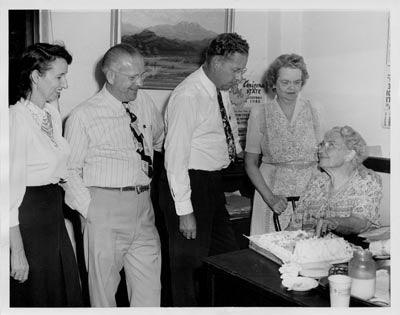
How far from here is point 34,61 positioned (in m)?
1.61

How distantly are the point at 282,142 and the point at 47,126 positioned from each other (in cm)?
105

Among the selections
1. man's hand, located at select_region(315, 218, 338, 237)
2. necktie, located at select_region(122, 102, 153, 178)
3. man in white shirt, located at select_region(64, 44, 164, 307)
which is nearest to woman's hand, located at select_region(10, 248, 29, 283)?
man in white shirt, located at select_region(64, 44, 164, 307)

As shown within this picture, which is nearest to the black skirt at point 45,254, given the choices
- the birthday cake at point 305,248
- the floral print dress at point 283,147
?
the birthday cake at point 305,248

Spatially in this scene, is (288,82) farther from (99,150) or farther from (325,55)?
(99,150)

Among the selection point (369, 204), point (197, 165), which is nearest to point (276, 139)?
point (197, 165)

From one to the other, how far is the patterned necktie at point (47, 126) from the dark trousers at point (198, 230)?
556 mm

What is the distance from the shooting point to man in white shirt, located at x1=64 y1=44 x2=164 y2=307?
1810 mm

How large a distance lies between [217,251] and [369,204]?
71 cm

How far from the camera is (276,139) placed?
7.20 feet

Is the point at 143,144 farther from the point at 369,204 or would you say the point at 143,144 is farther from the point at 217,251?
the point at 369,204

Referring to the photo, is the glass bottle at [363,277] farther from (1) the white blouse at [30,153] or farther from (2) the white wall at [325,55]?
(1) the white blouse at [30,153]

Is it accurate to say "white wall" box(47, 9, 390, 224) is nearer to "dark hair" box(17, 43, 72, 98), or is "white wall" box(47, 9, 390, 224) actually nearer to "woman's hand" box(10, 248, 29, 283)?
"dark hair" box(17, 43, 72, 98)

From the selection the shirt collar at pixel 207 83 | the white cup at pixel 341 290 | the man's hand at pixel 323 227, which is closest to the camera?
the white cup at pixel 341 290

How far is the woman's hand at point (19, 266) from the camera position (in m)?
1.51
